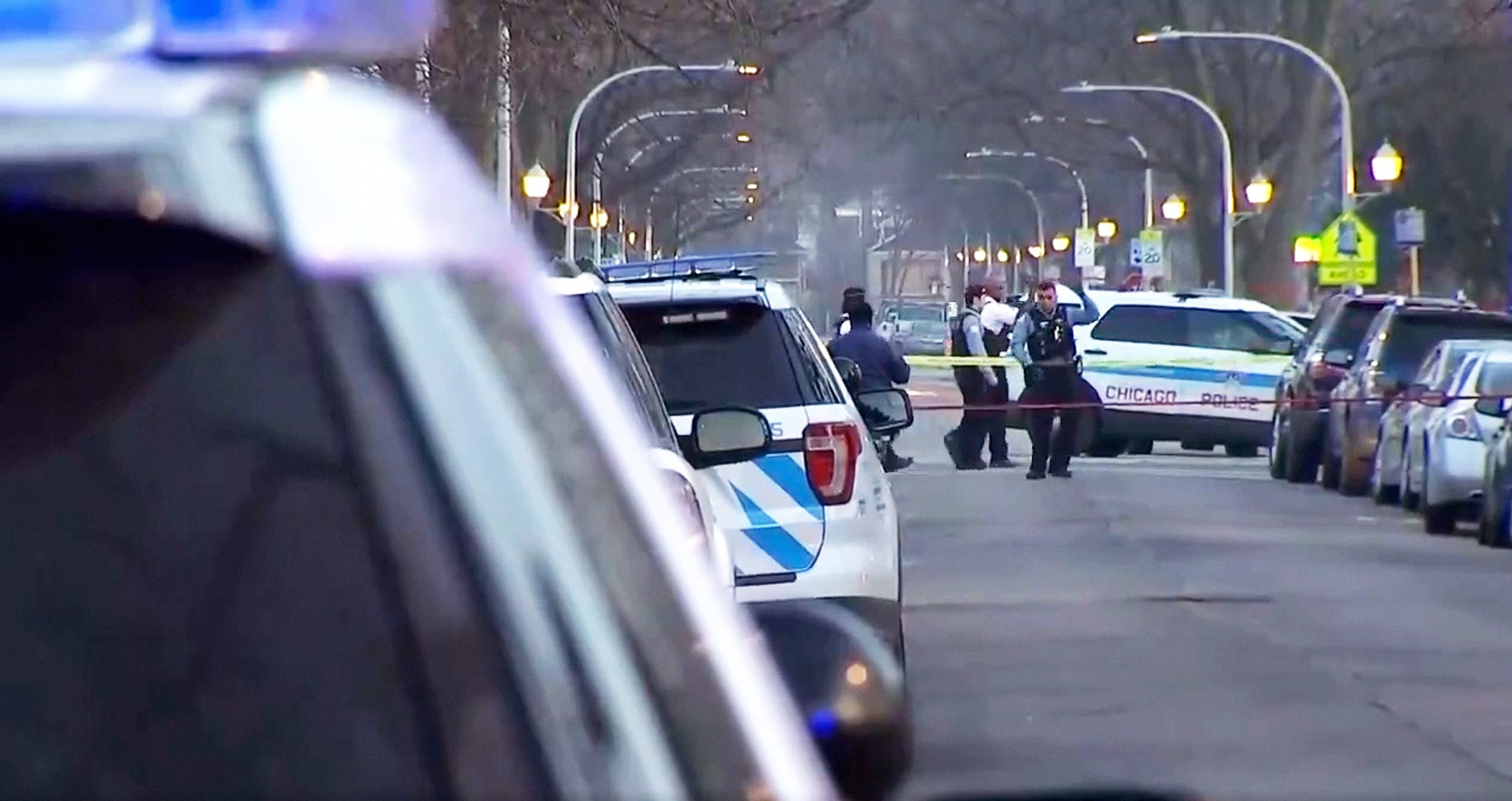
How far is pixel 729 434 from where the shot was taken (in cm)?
908

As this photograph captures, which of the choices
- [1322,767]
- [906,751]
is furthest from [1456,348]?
[906,751]

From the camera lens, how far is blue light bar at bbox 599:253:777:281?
12523 millimetres

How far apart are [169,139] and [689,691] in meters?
0.53

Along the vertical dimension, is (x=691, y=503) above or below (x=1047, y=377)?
above

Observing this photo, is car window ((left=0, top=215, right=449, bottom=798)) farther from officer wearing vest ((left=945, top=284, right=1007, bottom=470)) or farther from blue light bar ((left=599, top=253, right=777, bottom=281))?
officer wearing vest ((left=945, top=284, right=1007, bottom=470))

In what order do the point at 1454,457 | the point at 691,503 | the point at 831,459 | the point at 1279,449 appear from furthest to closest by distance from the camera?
the point at 1279,449
the point at 1454,457
the point at 831,459
the point at 691,503

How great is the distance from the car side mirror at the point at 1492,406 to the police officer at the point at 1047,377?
17.1 feet

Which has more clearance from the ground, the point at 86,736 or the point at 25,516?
the point at 25,516

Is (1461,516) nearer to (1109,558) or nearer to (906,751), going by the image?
(1109,558)

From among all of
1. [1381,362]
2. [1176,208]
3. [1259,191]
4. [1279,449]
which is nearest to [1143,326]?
[1279,449]

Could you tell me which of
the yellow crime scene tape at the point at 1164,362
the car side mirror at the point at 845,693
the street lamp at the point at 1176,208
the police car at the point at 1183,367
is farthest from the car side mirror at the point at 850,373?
the street lamp at the point at 1176,208

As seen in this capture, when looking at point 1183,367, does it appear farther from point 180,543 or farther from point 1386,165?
point 180,543

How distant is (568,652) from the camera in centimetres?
175

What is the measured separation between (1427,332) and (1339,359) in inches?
47.4
